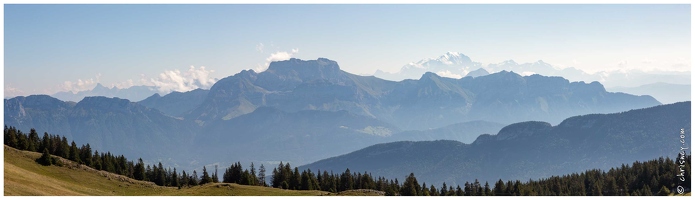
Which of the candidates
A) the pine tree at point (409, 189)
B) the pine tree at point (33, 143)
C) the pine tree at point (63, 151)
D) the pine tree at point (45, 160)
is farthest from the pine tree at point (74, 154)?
the pine tree at point (409, 189)

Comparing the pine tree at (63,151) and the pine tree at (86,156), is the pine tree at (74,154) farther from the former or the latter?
the pine tree at (86,156)

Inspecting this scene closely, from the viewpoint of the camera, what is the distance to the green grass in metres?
108

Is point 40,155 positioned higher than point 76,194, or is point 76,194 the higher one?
point 40,155

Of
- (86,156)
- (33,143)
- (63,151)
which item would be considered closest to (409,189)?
(86,156)

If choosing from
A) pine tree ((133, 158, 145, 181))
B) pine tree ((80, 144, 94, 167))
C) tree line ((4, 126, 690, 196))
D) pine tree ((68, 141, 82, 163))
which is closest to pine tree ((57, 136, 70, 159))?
Result: tree line ((4, 126, 690, 196))

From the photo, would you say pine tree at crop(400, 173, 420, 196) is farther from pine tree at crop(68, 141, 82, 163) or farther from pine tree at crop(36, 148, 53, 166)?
pine tree at crop(36, 148, 53, 166)

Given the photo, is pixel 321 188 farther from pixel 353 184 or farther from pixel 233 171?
pixel 233 171

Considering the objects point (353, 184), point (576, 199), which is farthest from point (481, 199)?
point (353, 184)

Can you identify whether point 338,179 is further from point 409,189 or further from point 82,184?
point 82,184

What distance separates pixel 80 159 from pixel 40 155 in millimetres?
23746

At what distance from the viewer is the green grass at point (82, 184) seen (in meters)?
108

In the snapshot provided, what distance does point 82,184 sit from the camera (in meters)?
123

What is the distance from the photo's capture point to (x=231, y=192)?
12800 centimetres

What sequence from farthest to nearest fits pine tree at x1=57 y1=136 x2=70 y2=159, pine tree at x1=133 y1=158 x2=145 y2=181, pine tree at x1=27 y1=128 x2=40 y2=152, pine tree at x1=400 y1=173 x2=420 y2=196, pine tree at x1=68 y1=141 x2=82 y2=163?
pine tree at x1=133 y1=158 x2=145 y2=181, pine tree at x1=57 y1=136 x2=70 y2=159, pine tree at x1=68 y1=141 x2=82 y2=163, pine tree at x1=27 y1=128 x2=40 y2=152, pine tree at x1=400 y1=173 x2=420 y2=196
